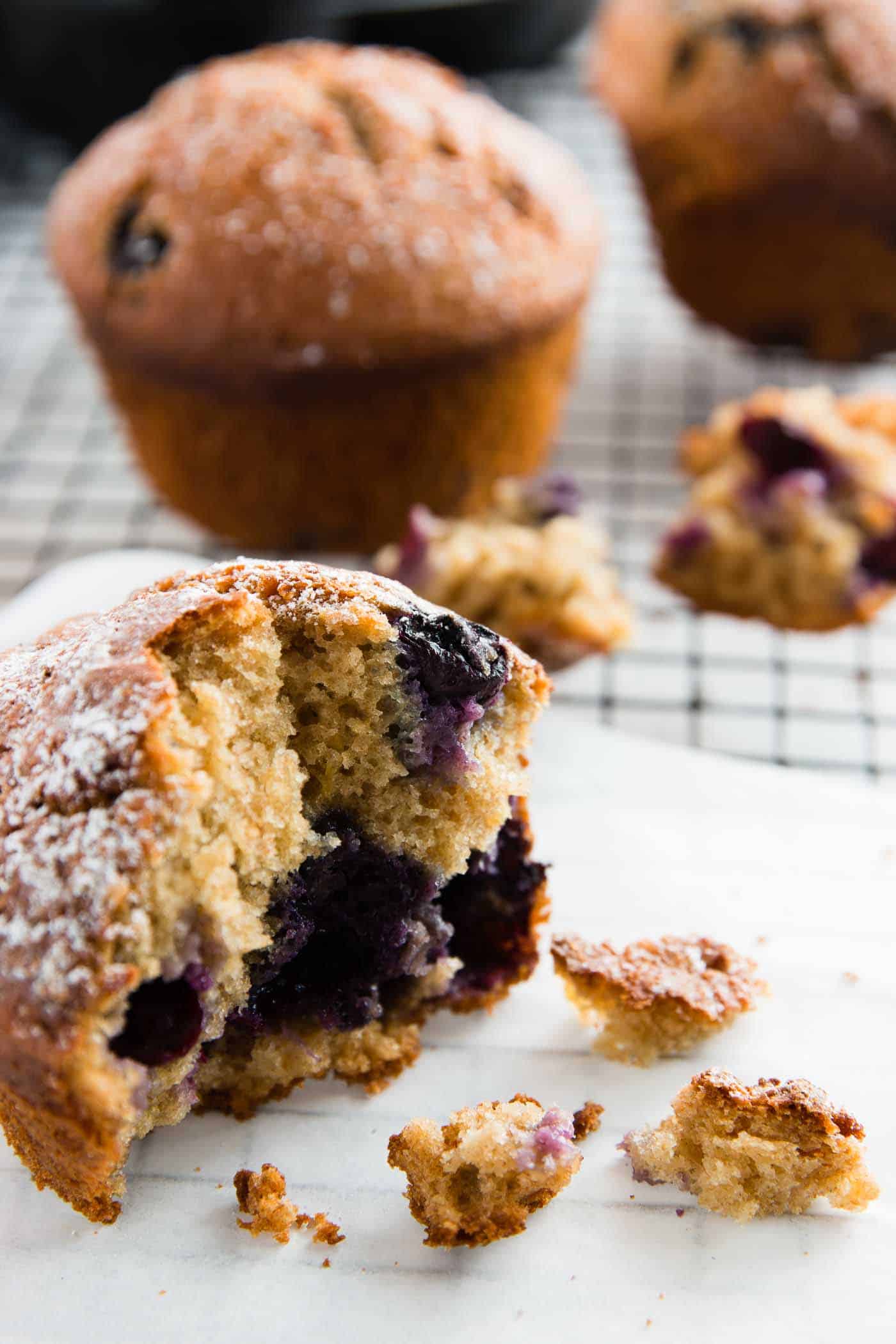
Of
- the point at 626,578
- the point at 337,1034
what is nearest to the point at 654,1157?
the point at 337,1034

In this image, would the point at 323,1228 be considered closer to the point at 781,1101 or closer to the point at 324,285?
the point at 781,1101

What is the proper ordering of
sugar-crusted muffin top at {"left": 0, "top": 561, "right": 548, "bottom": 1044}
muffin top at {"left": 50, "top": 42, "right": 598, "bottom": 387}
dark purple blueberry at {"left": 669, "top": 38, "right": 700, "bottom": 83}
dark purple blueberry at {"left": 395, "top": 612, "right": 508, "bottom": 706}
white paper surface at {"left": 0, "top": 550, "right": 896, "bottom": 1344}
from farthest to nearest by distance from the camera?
dark purple blueberry at {"left": 669, "top": 38, "right": 700, "bottom": 83} < muffin top at {"left": 50, "top": 42, "right": 598, "bottom": 387} < dark purple blueberry at {"left": 395, "top": 612, "right": 508, "bottom": 706} < white paper surface at {"left": 0, "top": 550, "right": 896, "bottom": 1344} < sugar-crusted muffin top at {"left": 0, "top": 561, "right": 548, "bottom": 1044}

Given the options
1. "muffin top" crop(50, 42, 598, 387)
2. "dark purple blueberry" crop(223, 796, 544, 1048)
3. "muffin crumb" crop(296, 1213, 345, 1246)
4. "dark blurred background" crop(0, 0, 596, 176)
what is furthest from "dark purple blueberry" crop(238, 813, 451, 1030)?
"dark blurred background" crop(0, 0, 596, 176)

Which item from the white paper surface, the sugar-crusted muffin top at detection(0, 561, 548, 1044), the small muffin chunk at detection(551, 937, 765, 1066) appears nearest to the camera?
the sugar-crusted muffin top at detection(0, 561, 548, 1044)

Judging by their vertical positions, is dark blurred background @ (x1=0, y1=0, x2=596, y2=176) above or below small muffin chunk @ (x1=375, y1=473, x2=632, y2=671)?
above

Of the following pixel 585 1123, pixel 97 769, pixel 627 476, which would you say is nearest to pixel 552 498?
Answer: pixel 627 476

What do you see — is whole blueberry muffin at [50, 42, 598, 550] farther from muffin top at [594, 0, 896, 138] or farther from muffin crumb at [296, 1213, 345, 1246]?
muffin crumb at [296, 1213, 345, 1246]

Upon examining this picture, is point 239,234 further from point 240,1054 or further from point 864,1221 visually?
point 864,1221
